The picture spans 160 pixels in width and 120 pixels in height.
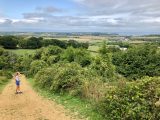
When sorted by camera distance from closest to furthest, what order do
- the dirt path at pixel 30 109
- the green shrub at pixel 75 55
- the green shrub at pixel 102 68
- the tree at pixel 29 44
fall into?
the dirt path at pixel 30 109 < the green shrub at pixel 102 68 < the green shrub at pixel 75 55 < the tree at pixel 29 44

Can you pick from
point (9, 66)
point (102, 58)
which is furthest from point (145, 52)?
point (9, 66)

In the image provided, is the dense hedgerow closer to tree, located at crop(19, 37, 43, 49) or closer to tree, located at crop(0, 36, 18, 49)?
tree, located at crop(19, 37, 43, 49)

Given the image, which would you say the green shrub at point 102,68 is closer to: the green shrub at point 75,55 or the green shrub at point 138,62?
the green shrub at point 138,62

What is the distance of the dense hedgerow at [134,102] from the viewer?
9.91m

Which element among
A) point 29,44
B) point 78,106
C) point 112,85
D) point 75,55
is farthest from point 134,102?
point 29,44

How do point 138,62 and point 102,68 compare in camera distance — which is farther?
point 138,62

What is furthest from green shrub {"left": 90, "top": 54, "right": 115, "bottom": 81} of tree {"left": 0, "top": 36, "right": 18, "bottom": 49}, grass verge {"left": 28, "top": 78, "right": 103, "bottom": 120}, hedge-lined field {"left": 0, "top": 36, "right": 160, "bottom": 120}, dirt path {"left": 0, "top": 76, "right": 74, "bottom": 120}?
tree {"left": 0, "top": 36, "right": 18, "bottom": 49}

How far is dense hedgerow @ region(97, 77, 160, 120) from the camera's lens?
390 inches

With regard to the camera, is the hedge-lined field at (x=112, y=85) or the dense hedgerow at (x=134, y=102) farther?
the hedge-lined field at (x=112, y=85)

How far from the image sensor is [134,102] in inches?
411

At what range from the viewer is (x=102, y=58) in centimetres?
2867

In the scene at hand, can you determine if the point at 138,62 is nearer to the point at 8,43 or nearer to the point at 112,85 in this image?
the point at 112,85

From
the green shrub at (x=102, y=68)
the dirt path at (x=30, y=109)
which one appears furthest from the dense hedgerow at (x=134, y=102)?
the green shrub at (x=102, y=68)

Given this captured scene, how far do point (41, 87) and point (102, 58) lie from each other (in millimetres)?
8984
